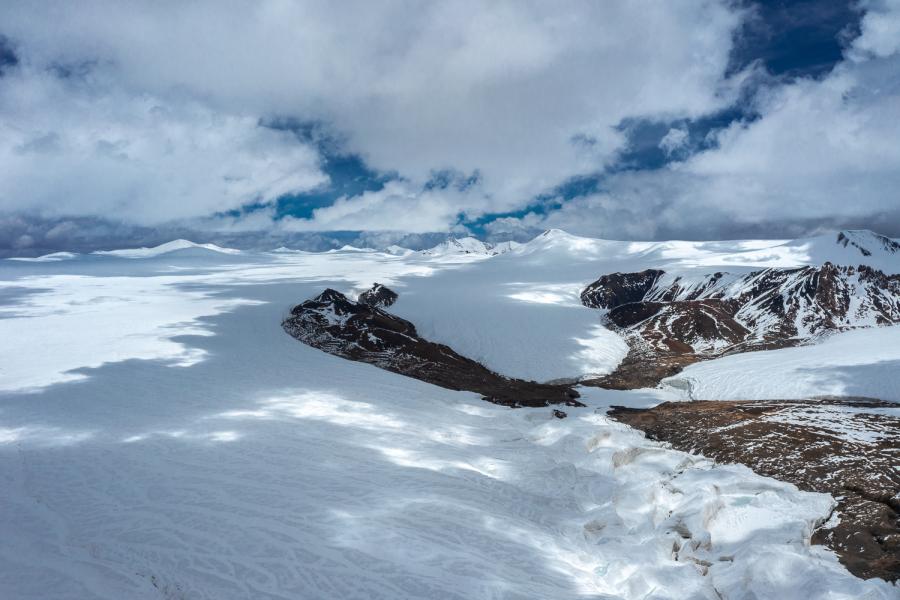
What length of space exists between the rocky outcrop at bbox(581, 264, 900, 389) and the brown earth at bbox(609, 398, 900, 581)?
2530 cm

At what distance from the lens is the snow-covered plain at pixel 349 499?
15.3 meters

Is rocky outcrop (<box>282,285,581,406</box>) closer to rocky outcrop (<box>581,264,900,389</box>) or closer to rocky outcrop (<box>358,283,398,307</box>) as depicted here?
rocky outcrop (<box>581,264,900,389</box>)

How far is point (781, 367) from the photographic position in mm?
52750

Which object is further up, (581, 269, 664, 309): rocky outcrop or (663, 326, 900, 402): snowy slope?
(581, 269, 664, 309): rocky outcrop

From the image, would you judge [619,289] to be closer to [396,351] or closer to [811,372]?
[811,372]

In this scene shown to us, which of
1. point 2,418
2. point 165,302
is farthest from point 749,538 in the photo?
point 165,302

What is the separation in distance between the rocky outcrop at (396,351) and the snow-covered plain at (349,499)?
9428 mm

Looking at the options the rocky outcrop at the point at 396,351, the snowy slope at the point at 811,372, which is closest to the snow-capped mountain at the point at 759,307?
the snowy slope at the point at 811,372

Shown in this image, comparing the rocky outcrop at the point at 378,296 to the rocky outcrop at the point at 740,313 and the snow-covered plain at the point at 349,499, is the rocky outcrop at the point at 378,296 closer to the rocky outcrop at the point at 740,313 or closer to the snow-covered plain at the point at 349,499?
the rocky outcrop at the point at 740,313

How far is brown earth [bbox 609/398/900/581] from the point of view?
19.0 meters

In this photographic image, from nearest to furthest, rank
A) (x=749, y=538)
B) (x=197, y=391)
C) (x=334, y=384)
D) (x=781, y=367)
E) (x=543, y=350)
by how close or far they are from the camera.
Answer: (x=749, y=538) < (x=197, y=391) < (x=334, y=384) < (x=781, y=367) < (x=543, y=350)

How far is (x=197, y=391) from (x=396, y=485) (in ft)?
84.5

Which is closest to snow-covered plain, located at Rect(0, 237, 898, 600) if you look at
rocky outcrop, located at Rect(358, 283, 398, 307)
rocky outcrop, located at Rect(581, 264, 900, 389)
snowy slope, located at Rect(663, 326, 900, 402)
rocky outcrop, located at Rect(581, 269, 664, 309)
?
snowy slope, located at Rect(663, 326, 900, 402)

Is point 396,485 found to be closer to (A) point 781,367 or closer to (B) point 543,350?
(A) point 781,367
